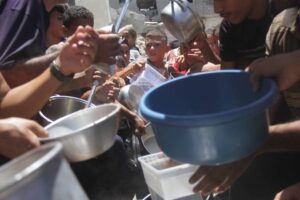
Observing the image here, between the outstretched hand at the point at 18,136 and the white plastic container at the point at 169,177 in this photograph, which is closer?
the outstretched hand at the point at 18,136

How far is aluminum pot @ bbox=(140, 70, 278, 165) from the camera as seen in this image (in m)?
1.15

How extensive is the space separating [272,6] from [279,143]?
3.65ft

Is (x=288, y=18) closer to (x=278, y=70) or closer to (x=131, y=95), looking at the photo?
(x=278, y=70)

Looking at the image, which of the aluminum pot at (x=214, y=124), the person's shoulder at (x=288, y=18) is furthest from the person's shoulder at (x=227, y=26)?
the aluminum pot at (x=214, y=124)

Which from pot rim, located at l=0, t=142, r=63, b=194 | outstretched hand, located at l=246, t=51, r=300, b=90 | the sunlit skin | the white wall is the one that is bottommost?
the white wall

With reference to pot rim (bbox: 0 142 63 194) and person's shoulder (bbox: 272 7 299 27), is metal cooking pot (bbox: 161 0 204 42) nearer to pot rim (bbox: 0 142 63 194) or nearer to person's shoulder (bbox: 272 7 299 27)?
person's shoulder (bbox: 272 7 299 27)

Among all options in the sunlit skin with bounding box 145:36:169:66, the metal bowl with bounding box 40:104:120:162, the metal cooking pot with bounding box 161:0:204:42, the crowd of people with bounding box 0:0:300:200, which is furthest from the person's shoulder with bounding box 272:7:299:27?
the sunlit skin with bounding box 145:36:169:66

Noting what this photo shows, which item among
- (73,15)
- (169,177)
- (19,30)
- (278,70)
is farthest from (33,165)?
(73,15)

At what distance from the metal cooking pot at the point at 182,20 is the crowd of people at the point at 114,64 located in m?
0.13

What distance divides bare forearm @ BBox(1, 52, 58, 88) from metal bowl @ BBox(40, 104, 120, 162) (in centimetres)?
50

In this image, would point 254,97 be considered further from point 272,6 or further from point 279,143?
point 272,6

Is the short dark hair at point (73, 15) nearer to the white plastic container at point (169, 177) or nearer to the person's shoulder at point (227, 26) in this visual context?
the person's shoulder at point (227, 26)

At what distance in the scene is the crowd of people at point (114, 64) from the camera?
136cm

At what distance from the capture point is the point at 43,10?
7.26 feet
